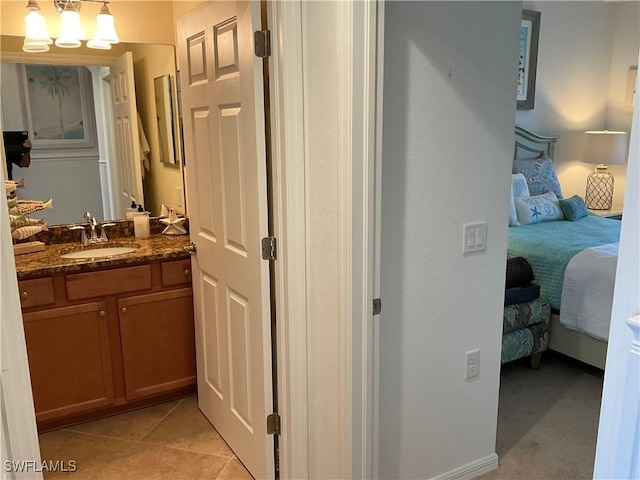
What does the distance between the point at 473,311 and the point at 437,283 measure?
23cm

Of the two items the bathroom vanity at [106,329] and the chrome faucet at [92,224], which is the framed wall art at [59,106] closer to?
the chrome faucet at [92,224]

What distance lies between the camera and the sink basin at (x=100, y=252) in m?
2.79

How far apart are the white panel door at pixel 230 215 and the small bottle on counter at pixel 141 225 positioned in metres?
0.58

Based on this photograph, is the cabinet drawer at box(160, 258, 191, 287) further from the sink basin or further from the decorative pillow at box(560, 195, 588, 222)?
the decorative pillow at box(560, 195, 588, 222)

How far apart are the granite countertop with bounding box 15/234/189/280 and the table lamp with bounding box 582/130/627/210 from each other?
403 centimetres

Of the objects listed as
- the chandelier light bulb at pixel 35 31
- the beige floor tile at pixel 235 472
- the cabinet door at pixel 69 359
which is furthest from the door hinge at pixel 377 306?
the chandelier light bulb at pixel 35 31

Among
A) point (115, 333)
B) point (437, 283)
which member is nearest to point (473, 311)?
point (437, 283)

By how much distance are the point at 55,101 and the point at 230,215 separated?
1.39 m

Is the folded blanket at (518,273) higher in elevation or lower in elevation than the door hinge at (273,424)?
higher

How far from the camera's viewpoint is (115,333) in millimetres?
2750

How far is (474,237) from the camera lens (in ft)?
6.99

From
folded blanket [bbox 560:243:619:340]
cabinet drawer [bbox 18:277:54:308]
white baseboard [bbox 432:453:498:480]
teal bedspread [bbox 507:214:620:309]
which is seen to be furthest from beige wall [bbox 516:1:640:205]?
cabinet drawer [bbox 18:277:54:308]

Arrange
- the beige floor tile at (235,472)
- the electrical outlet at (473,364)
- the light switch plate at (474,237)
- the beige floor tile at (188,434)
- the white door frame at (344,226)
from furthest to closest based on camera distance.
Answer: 1. the beige floor tile at (188,434)
2. the beige floor tile at (235,472)
3. the electrical outlet at (473,364)
4. the light switch plate at (474,237)
5. the white door frame at (344,226)

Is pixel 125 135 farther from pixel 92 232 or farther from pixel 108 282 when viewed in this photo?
pixel 108 282
